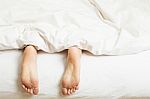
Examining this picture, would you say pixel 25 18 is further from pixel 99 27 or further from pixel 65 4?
pixel 99 27

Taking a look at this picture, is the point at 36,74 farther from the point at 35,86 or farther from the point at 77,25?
the point at 77,25

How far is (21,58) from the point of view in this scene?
1.10m

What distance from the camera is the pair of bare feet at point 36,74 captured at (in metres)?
1.03

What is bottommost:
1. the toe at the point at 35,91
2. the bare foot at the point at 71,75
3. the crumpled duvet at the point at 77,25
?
the toe at the point at 35,91

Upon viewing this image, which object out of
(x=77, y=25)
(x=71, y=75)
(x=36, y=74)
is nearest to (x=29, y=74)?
(x=36, y=74)

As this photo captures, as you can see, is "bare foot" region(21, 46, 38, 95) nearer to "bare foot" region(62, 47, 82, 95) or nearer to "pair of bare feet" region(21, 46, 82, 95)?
"pair of bare feet" region(21, 46, 82, 95)

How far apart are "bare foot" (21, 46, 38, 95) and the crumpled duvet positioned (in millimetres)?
61

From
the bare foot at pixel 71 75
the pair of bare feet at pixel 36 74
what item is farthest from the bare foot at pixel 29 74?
the bare foot at pixel 71 75

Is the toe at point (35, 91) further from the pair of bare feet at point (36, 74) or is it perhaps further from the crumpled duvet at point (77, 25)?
the crumpled duvet at point (77, 25)

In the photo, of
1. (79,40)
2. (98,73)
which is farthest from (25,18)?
(98,73)

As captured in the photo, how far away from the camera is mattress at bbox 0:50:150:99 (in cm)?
106

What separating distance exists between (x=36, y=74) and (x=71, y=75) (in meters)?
0.13

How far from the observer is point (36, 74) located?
1047mm

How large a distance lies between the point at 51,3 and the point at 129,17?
34 cm
